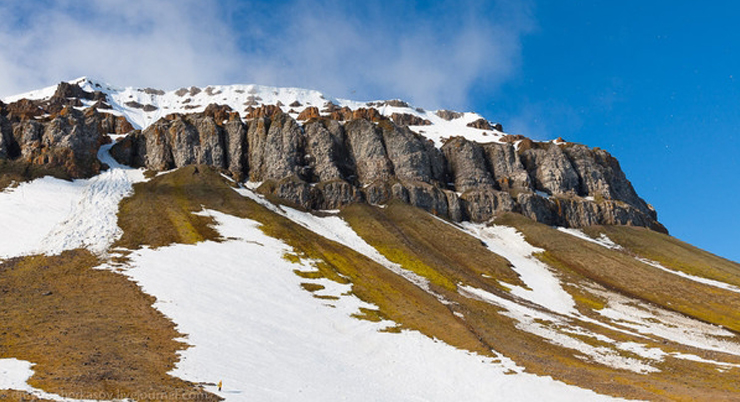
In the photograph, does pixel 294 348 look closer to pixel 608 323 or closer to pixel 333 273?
pixel 333 273

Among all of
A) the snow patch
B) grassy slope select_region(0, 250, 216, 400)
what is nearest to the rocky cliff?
grassy slope select_region(0, 250, 216, 400)

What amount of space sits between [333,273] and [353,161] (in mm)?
90817

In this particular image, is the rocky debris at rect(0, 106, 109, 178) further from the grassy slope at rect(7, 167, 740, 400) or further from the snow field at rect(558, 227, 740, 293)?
the snow field at rect(558, 227, 740, 293)

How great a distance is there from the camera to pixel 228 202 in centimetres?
10250

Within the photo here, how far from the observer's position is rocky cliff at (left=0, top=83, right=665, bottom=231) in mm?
125500

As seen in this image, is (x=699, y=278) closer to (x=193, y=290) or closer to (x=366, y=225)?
(x=366, y=225)

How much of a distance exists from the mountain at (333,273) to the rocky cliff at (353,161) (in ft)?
2.63

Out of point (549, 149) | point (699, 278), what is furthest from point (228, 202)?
point (549, 149)

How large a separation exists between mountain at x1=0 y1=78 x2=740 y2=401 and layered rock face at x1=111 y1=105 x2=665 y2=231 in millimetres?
783

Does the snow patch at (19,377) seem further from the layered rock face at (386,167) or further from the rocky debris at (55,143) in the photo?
the layered rock face at (386,167)

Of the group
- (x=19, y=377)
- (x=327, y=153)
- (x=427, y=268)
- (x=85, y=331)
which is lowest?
(x=85, y=331)

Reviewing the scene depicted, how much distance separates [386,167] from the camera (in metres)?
151

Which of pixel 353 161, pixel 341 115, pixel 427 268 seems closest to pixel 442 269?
pixel 427 268

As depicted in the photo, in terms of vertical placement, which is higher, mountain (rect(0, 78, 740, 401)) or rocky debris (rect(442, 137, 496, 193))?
rocky debris (rect(442, 137, 496, 193))
